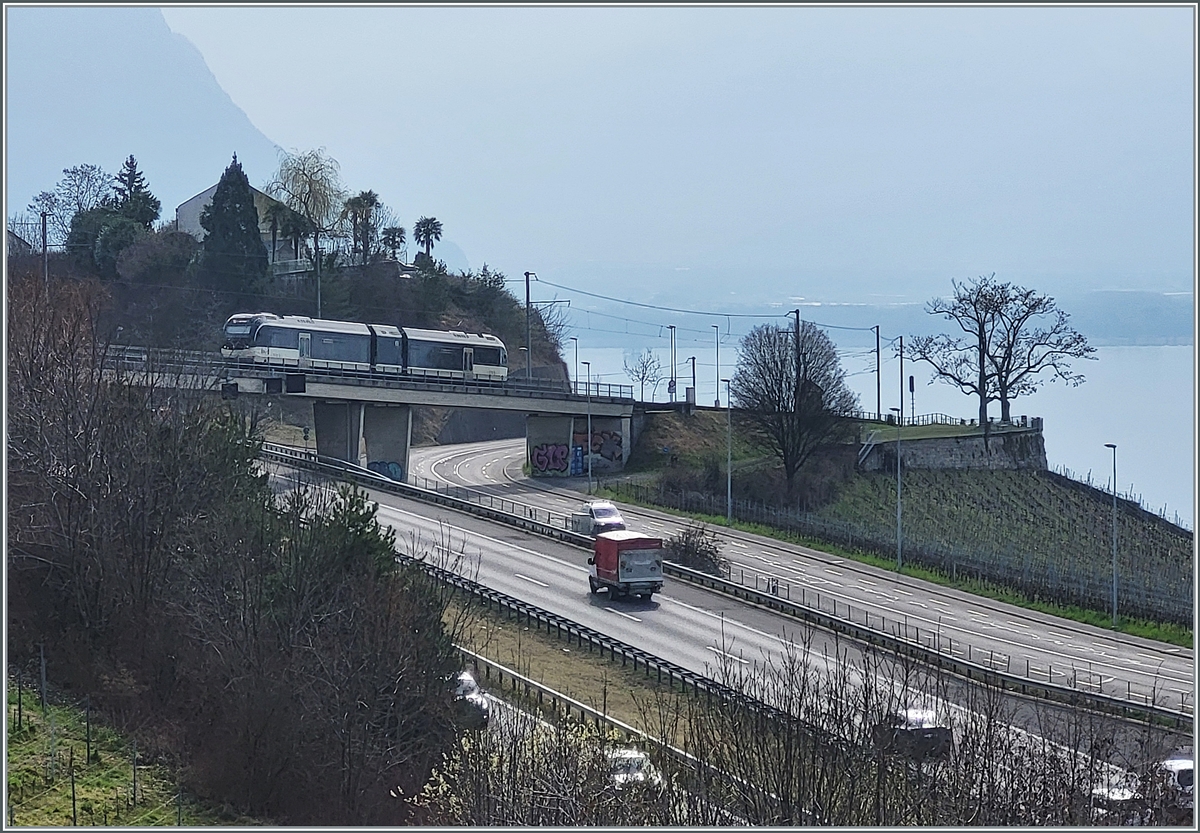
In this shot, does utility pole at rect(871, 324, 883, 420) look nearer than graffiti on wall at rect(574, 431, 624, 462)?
No

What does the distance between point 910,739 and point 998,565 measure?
3288cm

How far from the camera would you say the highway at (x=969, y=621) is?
33.5 metres

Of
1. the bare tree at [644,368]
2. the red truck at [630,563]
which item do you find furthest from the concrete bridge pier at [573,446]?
the bare tree at [644,368]

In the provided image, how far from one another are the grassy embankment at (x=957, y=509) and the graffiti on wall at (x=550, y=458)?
12.9ft

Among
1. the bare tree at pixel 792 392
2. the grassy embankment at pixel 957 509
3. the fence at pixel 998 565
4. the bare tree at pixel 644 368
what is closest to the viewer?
the fence at pixel 998 565

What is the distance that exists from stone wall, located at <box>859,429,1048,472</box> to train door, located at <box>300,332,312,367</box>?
30.1 metres

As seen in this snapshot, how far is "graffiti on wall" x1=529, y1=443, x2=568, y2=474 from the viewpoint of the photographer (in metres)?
70.9

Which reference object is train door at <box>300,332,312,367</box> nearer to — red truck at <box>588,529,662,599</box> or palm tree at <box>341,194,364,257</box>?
red truck at <box>588,529,662,599</box>

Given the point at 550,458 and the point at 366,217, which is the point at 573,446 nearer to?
the point at 550,458

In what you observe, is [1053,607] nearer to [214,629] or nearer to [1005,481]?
[214,629]

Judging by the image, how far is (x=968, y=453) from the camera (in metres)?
75.2

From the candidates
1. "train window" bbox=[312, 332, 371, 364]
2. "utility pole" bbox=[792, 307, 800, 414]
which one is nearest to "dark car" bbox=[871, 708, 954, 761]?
"train window" bbox=[312, 332, 371, 364]

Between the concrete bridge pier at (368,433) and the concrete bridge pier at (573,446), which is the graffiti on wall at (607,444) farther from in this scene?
the concrete bridge pier at (368,433)

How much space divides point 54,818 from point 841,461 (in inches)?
2225
